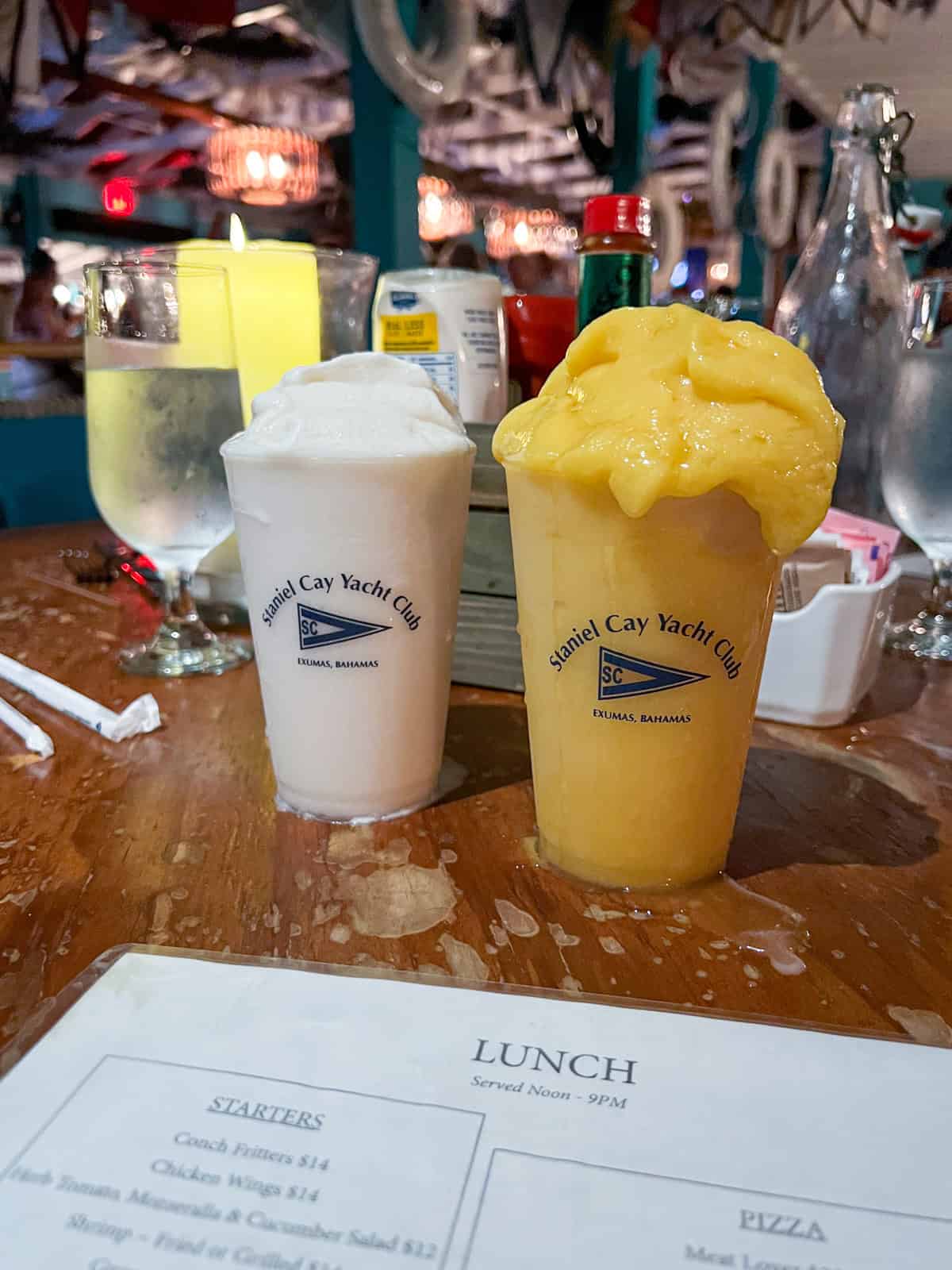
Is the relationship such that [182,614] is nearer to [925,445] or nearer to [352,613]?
[352,613]

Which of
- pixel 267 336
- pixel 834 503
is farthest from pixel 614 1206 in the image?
pixel 834 503

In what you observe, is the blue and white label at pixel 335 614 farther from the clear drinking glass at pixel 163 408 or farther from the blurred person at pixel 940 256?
the blurred person at pixel 940 256

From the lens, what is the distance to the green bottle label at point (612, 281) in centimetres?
77

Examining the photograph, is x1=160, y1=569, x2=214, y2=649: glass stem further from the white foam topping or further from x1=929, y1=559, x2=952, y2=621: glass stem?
x1=929, y1=559, x2=952, y2=621: glass stem

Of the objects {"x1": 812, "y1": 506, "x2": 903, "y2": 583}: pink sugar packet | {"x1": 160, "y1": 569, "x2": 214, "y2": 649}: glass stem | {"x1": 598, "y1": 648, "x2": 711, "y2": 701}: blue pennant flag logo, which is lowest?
{"x1": 160, "y1": 569, "x2": 214, "y2": 649}: glass stem

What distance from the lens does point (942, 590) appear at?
1.04 m

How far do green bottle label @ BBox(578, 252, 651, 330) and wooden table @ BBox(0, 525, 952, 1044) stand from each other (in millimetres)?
363

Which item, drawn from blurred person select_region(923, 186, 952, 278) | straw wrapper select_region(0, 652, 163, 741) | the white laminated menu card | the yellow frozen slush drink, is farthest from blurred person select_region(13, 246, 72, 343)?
the white laminated menu card

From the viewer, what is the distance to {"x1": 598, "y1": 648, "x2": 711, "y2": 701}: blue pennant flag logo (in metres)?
0.48

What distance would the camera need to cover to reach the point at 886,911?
50 cm

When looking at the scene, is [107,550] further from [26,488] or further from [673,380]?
[673,380]

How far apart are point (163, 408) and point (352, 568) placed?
1.46 ft

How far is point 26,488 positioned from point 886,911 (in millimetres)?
2185

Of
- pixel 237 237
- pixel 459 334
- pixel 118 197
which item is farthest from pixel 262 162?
pixel 459 334
